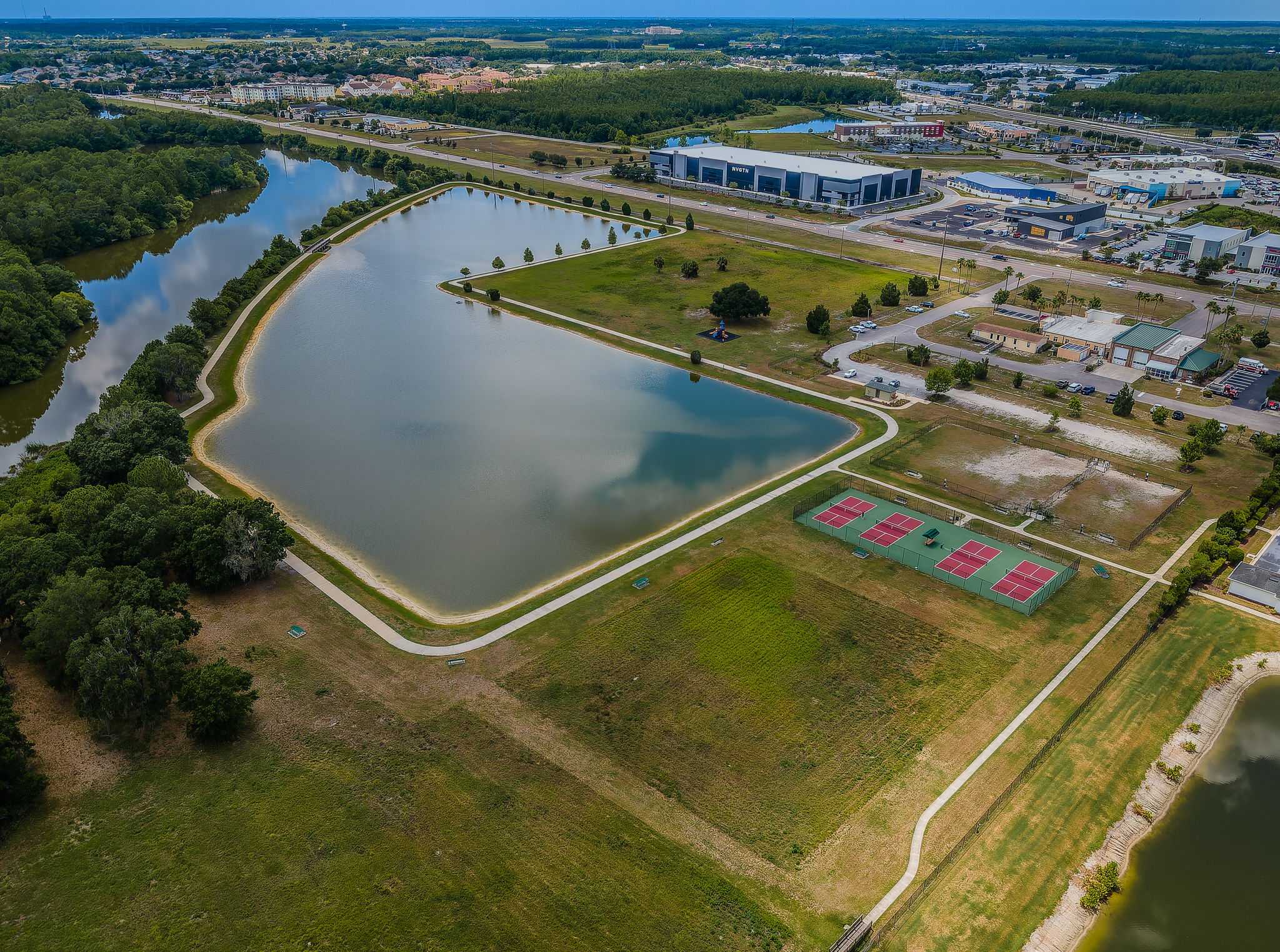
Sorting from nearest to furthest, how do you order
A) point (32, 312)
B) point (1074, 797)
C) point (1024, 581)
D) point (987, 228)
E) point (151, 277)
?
point (1074, 797)
point (1024, 581)
point (32, 312)
point (151, 277)
point (987, 228)

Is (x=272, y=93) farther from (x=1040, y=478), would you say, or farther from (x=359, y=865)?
(x=359, y=865)

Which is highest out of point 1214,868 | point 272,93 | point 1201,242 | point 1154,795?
point 272,93

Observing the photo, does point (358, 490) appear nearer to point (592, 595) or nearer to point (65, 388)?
point (592, 595)

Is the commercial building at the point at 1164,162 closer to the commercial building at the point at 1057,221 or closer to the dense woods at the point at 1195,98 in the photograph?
the commercial building at the point at 1057,221

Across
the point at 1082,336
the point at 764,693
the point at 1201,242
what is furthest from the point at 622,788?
the point at 1201,242

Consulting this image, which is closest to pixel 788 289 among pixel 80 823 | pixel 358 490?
pixel 358 490

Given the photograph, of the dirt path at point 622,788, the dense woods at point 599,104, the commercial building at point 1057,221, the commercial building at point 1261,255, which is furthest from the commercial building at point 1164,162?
the dirt path at point 622,788
